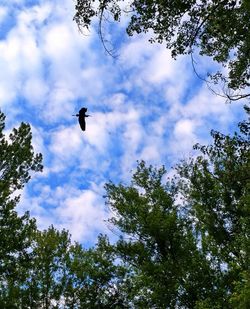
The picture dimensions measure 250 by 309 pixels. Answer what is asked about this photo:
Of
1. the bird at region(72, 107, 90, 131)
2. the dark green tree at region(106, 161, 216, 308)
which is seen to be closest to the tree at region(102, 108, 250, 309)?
the dark green tree at region(106, 161, 216, 308)

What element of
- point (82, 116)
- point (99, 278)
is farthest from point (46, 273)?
point (82, 116)

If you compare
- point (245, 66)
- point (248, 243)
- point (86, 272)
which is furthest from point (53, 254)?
point (245, 66)

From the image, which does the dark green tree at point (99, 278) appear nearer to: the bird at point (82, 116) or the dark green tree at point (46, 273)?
the dark green tree at point (46, 273)

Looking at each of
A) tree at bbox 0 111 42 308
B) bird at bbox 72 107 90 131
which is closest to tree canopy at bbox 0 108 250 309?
tree at bbox 0 111 42 308

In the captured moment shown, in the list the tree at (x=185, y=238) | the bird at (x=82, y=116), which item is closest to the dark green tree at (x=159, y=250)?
the tree at (x=185, y=238)

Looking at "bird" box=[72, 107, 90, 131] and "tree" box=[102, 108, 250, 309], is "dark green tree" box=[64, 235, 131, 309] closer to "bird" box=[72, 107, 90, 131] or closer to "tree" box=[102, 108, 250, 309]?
"tree" box=[102, 108, 250, 309]

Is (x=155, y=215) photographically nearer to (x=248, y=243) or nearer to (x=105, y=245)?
(x=105, y=245)

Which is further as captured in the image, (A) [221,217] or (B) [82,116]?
(A) [221,217]

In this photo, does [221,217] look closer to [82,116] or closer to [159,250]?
[159,250]

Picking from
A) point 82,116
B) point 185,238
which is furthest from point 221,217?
point 82,116

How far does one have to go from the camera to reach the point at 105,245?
2488 cm

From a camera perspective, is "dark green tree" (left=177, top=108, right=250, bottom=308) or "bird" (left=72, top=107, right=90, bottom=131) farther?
"dark green tree" (left=177, top=108, right=250, bottom=308)

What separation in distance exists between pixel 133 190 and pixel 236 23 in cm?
1548

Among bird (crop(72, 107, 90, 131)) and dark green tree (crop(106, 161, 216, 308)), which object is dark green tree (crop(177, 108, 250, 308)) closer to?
dark green tree (crop(106, 161, 216, 308))
